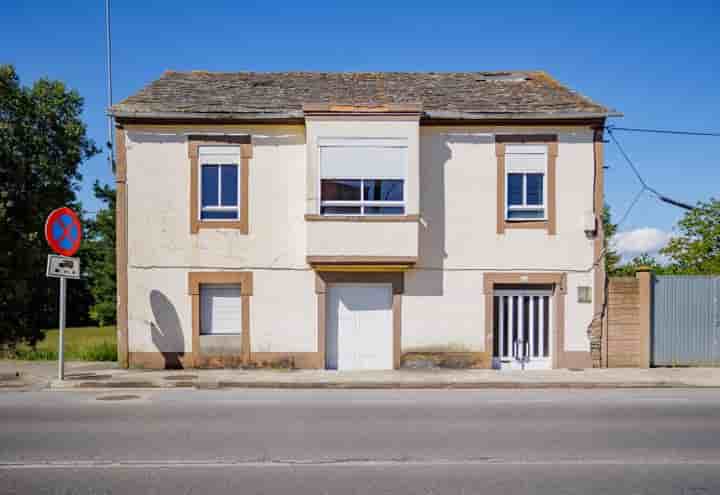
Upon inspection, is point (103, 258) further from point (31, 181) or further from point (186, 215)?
point (186, 215)

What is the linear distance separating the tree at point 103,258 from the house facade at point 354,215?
28065mm

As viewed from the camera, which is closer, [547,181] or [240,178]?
[240,178]

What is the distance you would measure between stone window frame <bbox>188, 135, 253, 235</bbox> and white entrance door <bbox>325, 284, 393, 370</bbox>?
8.89 ft

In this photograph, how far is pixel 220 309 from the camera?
571 inches

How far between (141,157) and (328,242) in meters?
4.84

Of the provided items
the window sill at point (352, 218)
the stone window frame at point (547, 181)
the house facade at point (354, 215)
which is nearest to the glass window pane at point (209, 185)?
the house facade at point (354, 215)

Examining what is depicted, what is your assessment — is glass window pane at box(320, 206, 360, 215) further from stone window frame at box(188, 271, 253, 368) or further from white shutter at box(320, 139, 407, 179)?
stone window frame at box(188, 271, 253, 368)

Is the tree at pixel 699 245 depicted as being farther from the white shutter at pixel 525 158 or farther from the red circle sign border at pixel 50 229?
the red circle sign border at pixel 50 229

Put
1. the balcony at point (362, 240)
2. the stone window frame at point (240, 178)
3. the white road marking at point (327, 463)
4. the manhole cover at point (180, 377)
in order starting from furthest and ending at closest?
the stone window frame at point (240, 178) → the balcony at point (362, 240) → the manhole cover at point (180, 377) → the white road marking at point (327, 463)

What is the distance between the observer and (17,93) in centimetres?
2588

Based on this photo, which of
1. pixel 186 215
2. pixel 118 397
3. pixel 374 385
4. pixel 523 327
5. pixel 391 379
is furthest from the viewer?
pixel 523 327

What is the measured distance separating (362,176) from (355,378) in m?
4.57

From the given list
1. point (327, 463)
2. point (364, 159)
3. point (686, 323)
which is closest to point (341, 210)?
point (364, 159)

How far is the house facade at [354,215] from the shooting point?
14.2m
